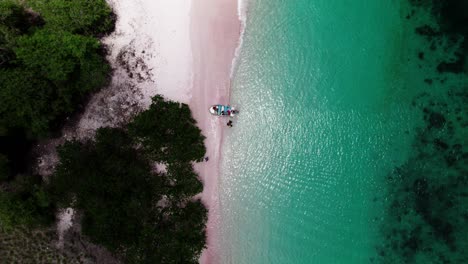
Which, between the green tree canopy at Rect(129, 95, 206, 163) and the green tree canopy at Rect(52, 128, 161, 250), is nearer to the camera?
the green tree canopy at Rect(52, 128, 161, 250)

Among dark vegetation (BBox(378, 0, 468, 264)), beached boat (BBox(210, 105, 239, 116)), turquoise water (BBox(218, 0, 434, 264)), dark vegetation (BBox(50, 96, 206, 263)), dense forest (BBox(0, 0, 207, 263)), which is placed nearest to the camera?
dense forest (BBox(0, 0, 207, 263))

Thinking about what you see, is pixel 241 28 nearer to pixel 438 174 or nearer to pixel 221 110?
pixel 221 110

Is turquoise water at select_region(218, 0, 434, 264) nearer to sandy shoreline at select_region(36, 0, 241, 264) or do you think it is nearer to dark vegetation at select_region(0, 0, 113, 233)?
sandy shoreline at select_region(36, 0, 241, 264)

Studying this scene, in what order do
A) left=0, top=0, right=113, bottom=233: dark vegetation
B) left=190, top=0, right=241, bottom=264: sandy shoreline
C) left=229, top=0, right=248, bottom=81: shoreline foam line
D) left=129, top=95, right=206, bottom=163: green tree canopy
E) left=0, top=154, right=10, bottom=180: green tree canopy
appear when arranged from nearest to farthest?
left=0, top=0, right=113, bottom=233: dark vegetation < left=0, top=154, right=10, bottom=180: green tree canopy < left=129, top=95, right=206, bottom=163: green tree canopy < left=190, top=0, right=241, bottom=264: sandy shoreline < left=229, top=0, right=248, bottom=81: shoreline foam line

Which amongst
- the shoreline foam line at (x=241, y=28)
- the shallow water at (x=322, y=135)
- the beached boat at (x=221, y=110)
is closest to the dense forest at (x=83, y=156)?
the beached boat at (x=221, y=110)

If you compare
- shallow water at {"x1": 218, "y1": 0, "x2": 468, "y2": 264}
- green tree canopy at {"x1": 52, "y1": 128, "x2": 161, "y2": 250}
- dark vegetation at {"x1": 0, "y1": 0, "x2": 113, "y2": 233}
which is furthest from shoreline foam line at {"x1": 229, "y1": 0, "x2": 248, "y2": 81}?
green tree canopy at {"x1": 52, "y1": 128, "x2": 161, "y2": 250}

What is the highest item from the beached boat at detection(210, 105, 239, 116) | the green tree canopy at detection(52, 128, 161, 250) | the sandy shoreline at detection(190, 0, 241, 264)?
the sandy shoreline at detection(190, 0, 241, 264)

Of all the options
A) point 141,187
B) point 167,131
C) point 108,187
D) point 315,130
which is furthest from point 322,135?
point 108,187
